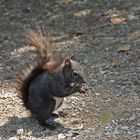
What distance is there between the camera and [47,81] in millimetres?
5859

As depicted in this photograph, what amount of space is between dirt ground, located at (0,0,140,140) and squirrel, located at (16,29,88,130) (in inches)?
8.6

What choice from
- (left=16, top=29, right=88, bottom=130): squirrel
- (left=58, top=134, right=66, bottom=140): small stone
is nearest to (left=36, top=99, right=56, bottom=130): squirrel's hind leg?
(left=16, top=29, right=88, bottom=130): squirrel

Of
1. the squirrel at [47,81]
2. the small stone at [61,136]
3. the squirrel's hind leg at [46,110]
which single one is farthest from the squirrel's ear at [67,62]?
the small stone at [61,136]

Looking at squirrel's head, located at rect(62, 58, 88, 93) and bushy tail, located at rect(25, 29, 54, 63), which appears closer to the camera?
squirrel's head, located at rect(62, 58, 88, 93)

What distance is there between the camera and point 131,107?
6.02 meters

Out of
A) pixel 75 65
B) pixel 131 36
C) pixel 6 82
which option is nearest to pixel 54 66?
pixel 75 65

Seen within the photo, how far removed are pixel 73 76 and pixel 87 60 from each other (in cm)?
171

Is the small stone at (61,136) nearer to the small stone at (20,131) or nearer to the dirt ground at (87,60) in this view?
the dirt ground at (87,60)

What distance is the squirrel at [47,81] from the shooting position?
5.79m

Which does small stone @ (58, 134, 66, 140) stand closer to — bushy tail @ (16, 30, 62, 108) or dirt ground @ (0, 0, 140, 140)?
dirt ground @ (0, 0, 140, 140)

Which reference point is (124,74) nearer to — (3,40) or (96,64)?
(96,64)

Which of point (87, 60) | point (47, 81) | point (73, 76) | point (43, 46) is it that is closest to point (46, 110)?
point (47, 81)

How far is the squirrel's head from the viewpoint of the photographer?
577 centimetres

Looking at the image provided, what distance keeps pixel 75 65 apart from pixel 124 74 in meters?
1.23
